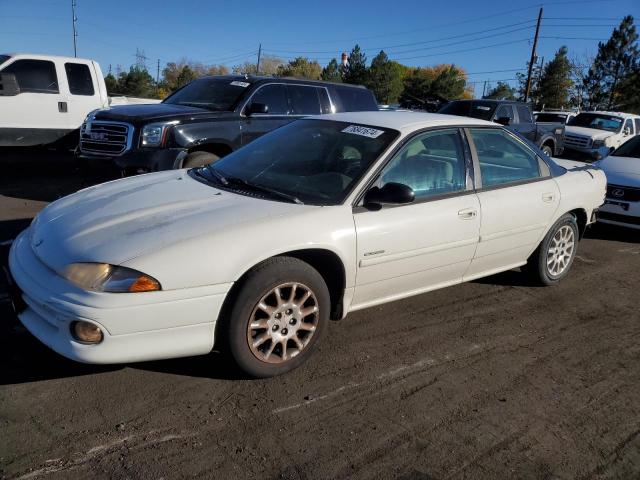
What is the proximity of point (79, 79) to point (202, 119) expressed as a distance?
4.64 metres

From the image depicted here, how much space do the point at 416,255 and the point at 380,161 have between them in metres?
0.71

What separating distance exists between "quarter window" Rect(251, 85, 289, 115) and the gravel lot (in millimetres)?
4526

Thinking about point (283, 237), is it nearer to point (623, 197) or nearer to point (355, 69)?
point (623, 197)

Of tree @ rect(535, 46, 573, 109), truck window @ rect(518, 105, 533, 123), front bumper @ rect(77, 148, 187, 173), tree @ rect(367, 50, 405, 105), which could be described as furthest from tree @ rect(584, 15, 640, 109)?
front bumper @ rect(77, 148, 187, 173)

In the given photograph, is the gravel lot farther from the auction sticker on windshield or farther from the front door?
the auction sticker on windshield

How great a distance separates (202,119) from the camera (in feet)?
23.0

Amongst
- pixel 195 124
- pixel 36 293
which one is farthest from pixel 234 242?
pixel 195 124

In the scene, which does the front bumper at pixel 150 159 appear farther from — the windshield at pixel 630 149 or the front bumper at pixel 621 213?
the windshield at pixel 630 149

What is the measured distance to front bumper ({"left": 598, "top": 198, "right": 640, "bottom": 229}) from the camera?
707 cm

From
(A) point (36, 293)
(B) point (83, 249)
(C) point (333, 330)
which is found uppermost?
(B) point (83, 249)

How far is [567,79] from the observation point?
56.6 m

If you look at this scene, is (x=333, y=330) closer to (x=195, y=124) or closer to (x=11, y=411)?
(x=11, y=411)

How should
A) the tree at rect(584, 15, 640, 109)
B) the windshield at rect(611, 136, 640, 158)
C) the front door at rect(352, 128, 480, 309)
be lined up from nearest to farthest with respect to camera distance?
1. the front door at rect(352, 128, 480, 309)
2. the windshield at rect(611, 136, 640, 158)
3. the tree at rect(584, 15, 640, 109)

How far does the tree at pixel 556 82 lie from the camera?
55.5m
